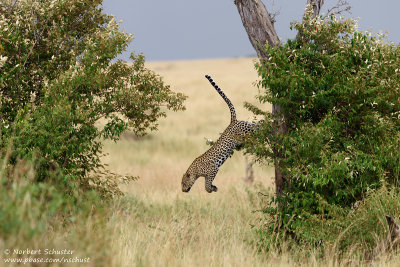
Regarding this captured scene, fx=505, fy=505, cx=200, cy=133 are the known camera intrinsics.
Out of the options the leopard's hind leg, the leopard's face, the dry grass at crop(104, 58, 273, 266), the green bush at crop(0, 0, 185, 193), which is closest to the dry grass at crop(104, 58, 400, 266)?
the dry grass at crop(104, 58, 273, 266)

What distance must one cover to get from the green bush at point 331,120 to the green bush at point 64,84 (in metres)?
2.35

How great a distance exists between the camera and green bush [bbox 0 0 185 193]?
813 cm

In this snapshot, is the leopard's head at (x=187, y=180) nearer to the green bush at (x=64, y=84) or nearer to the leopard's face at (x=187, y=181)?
the leopard's face at (x=187, y=181)

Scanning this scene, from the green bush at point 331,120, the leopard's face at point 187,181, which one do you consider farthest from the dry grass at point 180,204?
the green bush at point 331,120

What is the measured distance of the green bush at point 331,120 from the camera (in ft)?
26.0

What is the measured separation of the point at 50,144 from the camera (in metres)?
8.13

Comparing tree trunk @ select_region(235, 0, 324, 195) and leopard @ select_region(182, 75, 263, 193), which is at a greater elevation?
tree trunk @ select_region(235, 0, 324, 195)

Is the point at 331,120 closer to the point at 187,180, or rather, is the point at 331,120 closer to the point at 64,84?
the point at 64,84

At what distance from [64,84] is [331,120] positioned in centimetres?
443

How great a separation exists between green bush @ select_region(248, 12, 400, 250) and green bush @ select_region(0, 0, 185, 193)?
235 centimetres

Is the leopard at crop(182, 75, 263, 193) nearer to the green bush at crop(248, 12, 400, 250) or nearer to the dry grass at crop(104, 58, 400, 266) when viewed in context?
the dry grass at crop(104, 58, 400, 266)

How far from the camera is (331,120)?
7.93 m

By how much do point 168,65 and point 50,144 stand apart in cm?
8424

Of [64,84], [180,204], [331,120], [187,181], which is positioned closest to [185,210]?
[180,204]
